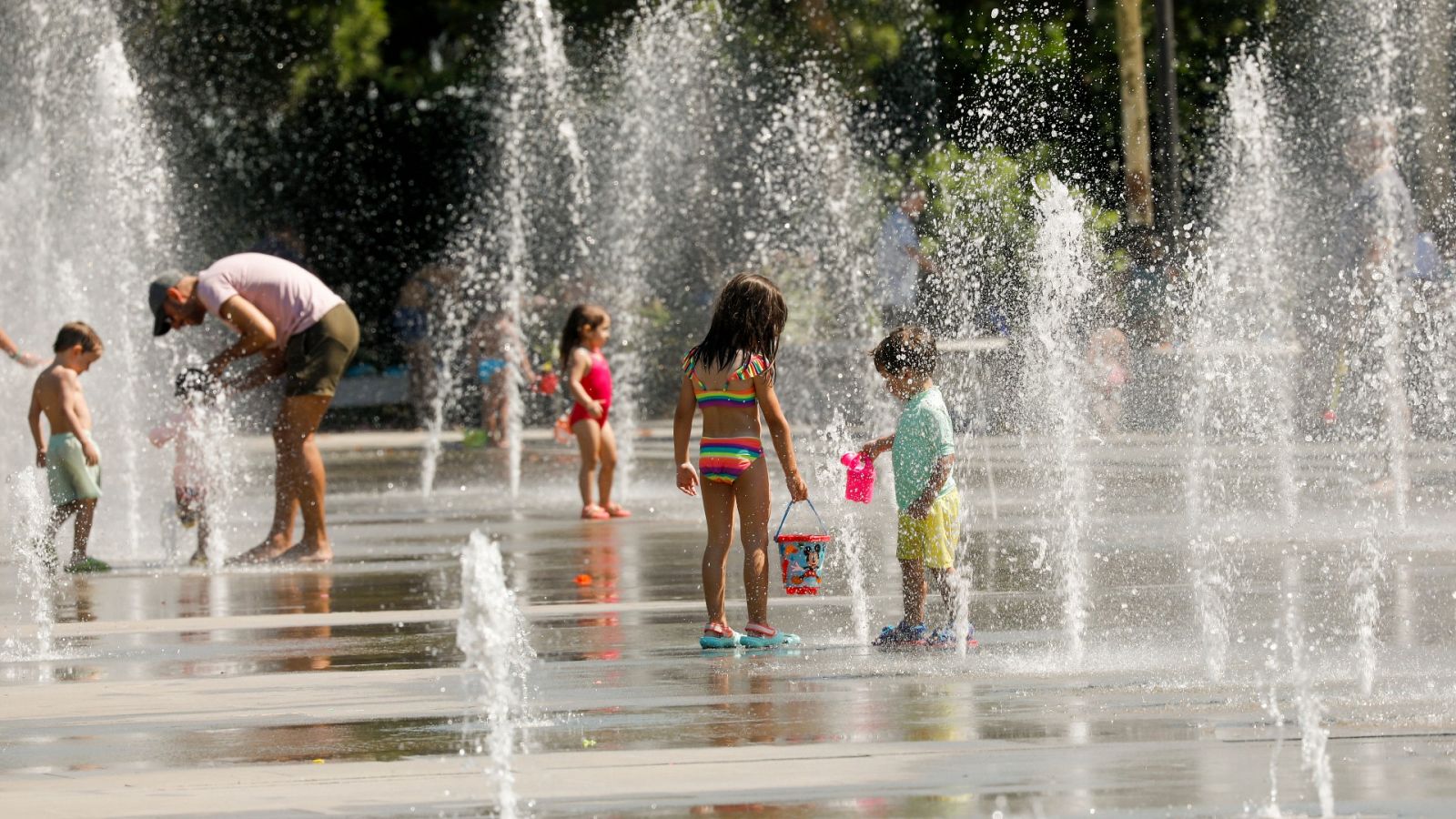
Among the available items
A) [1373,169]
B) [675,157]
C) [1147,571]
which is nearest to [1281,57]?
[675,157]

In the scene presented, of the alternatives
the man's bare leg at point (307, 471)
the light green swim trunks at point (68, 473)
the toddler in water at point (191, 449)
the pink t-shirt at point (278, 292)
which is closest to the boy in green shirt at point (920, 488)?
the man's bare leg at point (307, 471)

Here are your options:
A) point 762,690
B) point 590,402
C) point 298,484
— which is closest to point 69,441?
point 298,484

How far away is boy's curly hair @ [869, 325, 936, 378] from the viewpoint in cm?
819

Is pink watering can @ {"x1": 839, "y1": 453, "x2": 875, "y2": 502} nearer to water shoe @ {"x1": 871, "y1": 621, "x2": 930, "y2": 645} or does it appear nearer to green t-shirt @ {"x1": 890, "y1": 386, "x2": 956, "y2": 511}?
green t-shirt @ {"x1": 890, "y1": 386, "x2": 956, "y2": 511}

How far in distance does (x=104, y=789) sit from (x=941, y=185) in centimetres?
1709

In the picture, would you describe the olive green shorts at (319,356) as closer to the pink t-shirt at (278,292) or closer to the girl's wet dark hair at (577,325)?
the pink t-shirt at (278,292)

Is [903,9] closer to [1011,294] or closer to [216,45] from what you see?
[1011,294]

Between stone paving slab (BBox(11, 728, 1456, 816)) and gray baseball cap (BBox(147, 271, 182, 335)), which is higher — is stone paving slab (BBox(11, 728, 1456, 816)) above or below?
below

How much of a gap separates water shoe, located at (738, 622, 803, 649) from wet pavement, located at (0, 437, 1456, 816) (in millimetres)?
100

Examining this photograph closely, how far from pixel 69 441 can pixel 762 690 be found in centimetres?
596

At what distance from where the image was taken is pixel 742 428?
329 inches

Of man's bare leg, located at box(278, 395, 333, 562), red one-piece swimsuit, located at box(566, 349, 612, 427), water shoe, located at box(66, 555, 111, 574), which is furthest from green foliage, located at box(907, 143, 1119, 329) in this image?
water shoe, located at box(66, 555, 111, 574)

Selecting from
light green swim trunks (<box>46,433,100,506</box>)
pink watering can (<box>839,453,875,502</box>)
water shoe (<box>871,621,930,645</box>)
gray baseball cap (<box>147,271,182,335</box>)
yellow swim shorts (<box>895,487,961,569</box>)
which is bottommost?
water shoe (<box>871,621,930,645</box>)

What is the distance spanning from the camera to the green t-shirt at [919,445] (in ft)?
26.5
